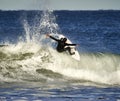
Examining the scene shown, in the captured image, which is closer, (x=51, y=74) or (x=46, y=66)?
(x=51, y=74)

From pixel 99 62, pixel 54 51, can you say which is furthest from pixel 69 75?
pixel 99 62

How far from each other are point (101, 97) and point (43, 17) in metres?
9.22

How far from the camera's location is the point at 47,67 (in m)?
23.4

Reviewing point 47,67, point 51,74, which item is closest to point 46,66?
point 47,67

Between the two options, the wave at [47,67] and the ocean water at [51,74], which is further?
the wave at [47,67]

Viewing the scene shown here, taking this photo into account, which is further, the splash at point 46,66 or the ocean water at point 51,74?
the splash at point 46,66

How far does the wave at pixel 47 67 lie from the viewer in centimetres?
2148

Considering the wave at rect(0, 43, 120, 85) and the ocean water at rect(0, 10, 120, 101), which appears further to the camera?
the wave at rect(0, 43, 120, 85)

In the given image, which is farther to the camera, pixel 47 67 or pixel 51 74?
pixel 47 67

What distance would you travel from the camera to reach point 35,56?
24.0m

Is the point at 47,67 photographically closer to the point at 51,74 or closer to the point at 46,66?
the point at 46,66

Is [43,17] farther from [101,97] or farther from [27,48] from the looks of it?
[101,97]

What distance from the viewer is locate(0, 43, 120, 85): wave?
2148 centimetres

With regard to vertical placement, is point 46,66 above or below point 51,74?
above
